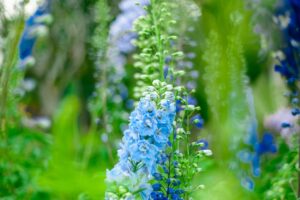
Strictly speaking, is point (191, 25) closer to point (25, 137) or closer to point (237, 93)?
point (237, 93)

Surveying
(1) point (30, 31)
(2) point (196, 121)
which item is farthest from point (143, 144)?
(1) point (30, 31)

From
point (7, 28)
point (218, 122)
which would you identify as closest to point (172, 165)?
point (7, 28)

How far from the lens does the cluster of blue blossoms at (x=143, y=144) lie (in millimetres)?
2027

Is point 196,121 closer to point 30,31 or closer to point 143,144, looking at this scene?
point 143,144

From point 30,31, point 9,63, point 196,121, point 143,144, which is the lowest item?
point 143,144

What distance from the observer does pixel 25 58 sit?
516cm

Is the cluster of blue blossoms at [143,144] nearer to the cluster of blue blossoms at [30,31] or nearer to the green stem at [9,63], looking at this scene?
the green stem at [9,63]

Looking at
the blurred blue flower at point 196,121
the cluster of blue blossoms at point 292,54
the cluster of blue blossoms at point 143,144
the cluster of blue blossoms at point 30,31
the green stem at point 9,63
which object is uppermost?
the cluster of blue blossoms at point 30,31

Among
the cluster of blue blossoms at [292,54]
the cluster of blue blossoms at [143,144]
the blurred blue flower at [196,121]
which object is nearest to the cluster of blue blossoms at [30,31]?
the cluster of blue blossoms at [292,54]

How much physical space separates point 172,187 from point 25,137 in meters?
2.24

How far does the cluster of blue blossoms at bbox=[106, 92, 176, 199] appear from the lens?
2027 mm

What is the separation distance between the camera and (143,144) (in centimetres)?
202

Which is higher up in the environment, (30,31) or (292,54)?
(30,31)

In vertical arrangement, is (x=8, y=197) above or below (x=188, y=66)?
below
